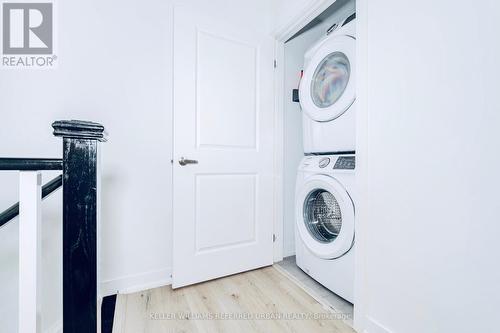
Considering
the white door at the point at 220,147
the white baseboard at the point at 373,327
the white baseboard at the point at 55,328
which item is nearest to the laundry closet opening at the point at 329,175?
the white baseboard at the point at 373,327

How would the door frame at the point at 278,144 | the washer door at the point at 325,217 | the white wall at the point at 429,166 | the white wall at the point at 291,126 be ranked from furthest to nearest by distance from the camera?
the white wall at the point at 291,126 < the door frame at the point at 278,144 < the washer door at the point at 325,217 < the white wall at the point at 429,166

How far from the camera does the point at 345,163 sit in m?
1.45

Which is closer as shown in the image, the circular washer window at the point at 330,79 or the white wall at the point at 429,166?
the white wall at the point at 429,166

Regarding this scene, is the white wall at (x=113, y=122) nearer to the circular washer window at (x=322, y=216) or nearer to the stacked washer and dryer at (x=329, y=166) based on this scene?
the stacked washer and dryer at (x=329, y=166)

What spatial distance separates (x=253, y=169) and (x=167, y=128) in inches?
28.2

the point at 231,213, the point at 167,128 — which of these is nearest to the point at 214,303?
the point at 231,213

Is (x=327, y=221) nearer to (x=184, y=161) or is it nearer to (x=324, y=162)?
(x=324, y=162)

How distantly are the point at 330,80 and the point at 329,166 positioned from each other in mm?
608

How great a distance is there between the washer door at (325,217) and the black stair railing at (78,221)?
4.06 feet

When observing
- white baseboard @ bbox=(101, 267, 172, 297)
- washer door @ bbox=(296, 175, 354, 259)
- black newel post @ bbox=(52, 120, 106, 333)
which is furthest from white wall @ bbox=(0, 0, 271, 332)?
washer door @ bbox=(296, 175, 354, 259)

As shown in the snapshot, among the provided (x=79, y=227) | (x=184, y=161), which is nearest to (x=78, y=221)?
(x=79, y=227)

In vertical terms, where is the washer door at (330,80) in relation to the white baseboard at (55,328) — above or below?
above

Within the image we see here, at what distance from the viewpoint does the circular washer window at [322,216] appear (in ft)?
5.30

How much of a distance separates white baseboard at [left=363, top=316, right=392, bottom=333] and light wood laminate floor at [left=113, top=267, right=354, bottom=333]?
0.11 meters
